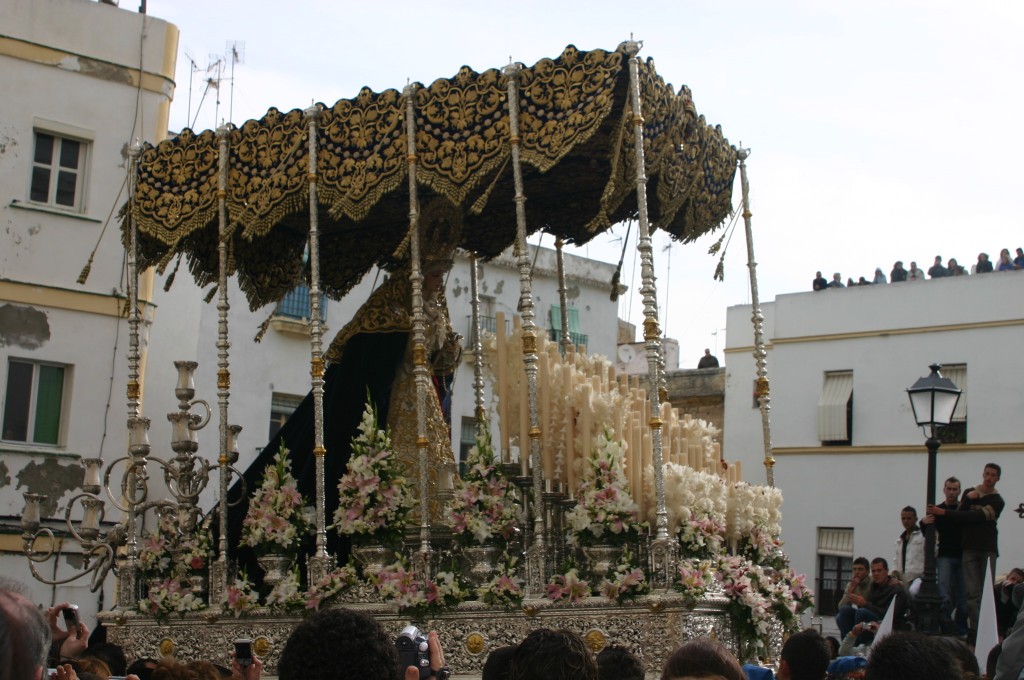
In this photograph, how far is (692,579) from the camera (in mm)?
8828

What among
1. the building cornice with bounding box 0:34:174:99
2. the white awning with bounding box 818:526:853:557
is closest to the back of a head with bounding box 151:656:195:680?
the building cornice with bounding box 0:34:174:99

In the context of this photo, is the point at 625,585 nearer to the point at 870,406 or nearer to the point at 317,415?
the point at 317,415

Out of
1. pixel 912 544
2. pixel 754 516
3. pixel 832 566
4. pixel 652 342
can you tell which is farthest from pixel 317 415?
pixel 832 566

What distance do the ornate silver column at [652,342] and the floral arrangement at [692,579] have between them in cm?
7

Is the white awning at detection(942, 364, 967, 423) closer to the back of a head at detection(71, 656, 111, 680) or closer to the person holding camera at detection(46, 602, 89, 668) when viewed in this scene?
the person holding camera at detection(46, 602, 89, 668)

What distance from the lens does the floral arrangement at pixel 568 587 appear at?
9.27m

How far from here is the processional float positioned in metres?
9.45

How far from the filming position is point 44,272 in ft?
54.0

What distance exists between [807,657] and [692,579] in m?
3.39

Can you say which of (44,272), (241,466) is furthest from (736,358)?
(44,272)

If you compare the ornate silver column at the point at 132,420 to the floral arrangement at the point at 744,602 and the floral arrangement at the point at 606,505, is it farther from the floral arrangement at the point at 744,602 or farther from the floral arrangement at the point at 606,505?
the floral arrangement at the point at 744,602

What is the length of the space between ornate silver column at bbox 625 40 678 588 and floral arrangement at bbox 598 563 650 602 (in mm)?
93

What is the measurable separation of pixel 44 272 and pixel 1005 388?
1601 centimetres

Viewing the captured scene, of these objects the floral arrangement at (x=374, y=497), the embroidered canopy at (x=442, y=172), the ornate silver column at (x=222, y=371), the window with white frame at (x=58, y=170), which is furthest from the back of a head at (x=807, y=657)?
the window with white frame at (x=58, y=170)
